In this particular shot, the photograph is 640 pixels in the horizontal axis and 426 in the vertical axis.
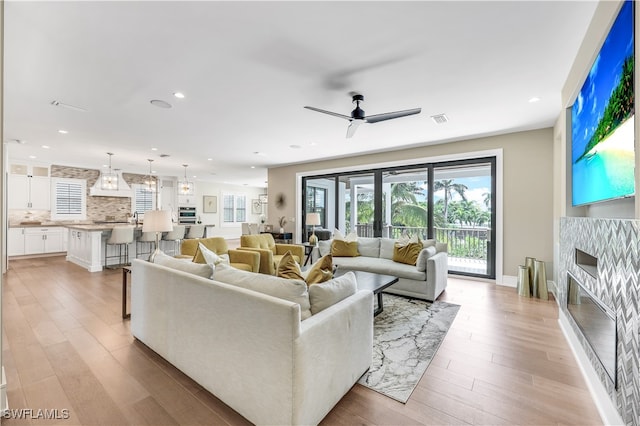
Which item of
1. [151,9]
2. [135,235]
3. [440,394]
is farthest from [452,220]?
[135,235]

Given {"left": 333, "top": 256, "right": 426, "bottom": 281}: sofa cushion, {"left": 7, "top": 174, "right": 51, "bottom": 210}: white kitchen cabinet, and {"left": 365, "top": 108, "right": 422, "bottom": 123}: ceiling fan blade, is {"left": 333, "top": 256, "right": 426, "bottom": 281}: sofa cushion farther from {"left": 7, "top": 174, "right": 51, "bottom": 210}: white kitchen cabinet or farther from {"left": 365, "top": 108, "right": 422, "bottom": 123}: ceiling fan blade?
{"left": 7, "top": 174, "right": 51, "bottom": 210}: white kitchen cabinet

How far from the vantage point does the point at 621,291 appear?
158cm

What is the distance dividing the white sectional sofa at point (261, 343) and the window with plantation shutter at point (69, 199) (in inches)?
324

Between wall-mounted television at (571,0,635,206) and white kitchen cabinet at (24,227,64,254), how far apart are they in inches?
420

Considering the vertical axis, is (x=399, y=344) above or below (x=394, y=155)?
below

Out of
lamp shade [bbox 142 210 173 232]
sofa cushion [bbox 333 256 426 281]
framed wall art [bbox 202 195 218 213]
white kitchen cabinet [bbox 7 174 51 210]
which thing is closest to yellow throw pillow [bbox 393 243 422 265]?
sofa cushion [bbox 333 256 426 281]

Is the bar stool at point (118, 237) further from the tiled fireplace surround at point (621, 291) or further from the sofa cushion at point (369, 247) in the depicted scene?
the tiled fireplace surround at point (621, 291)

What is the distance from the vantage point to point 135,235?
22.1 feet

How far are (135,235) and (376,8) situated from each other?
23.1 ft

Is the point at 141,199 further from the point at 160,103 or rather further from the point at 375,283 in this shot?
the point at 375,283

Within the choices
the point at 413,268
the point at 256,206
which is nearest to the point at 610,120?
the point at 413,268

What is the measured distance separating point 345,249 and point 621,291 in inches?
147

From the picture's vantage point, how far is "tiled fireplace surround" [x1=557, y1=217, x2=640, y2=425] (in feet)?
4.62

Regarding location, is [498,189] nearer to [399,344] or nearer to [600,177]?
[600,177]
